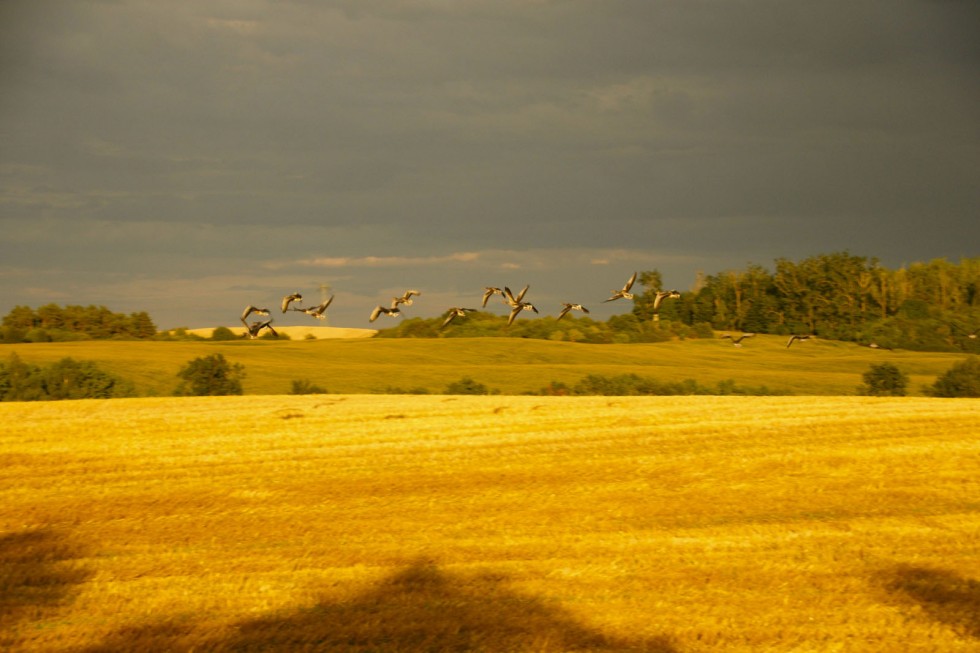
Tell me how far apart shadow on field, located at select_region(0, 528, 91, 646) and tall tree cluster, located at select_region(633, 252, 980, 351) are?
61109 mm

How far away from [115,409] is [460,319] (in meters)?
42.5

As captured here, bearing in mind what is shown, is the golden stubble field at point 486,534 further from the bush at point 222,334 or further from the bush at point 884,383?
the bush at point 222,334

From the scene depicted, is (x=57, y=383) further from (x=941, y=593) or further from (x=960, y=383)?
(x=960, y=383)

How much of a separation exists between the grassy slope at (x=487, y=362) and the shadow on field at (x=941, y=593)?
28264mm

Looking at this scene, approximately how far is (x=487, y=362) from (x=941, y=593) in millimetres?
40386

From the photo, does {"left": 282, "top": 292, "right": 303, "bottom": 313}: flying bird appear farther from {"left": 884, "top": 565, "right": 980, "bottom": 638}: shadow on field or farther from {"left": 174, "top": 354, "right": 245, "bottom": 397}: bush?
{"left": 884, "top": 565, "right": 980, "bottom": 638}: shadow on field

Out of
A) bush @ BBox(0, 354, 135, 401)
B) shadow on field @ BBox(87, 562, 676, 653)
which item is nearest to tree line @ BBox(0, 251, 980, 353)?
bush @ BBox(0, 354, 135, 401)

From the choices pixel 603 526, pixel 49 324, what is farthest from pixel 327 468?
pixel 49 324

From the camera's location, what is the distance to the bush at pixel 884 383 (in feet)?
131

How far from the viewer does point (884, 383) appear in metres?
40.6

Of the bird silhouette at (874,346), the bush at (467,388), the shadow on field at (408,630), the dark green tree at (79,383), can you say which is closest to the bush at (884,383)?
the bush at (467,388)

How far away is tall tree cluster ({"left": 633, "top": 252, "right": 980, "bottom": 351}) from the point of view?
72.8 metres

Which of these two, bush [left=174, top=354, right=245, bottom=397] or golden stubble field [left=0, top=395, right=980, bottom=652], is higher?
bush [left=174, top=354, right=245, bottom=397]

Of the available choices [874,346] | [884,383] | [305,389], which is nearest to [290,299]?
[305,389]
